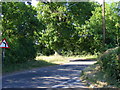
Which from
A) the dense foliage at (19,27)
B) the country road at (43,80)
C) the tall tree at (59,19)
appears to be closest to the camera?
the country road at (43,80)

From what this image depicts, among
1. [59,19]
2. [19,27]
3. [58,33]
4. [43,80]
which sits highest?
[59,19]

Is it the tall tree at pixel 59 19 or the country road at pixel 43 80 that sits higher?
the tall tree at pixel 59 19

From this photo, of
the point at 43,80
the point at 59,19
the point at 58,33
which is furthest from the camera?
the point at 59,19

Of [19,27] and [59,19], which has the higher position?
[59,19]

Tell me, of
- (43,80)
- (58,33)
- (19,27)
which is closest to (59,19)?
(58,33)

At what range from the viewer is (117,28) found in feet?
99.8

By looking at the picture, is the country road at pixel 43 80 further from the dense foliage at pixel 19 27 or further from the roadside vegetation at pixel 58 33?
the dense foliage at pixel 19 27

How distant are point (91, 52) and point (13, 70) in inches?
1039

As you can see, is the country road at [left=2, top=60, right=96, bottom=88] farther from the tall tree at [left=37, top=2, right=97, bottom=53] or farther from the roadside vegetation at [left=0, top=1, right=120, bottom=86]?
the tall tree at [left=37, top=2, right=97, bottom=53]

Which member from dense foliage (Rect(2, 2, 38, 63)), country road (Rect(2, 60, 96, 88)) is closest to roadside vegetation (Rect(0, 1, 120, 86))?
dense foliage (Rect(2, 2, 38, 63))

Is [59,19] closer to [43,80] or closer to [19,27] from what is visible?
[19,27]

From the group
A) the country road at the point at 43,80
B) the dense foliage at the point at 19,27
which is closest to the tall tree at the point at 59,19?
the dense foliage at the point at 19,27

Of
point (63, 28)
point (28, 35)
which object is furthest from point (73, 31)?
point (28, 35)

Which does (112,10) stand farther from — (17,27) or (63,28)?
(17,27)
